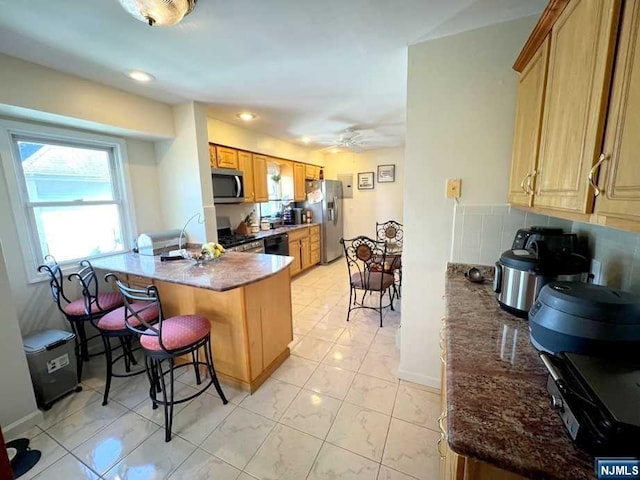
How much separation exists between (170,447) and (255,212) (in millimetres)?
3508

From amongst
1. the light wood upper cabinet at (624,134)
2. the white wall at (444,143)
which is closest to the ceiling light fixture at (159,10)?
the white wall at (444,143)

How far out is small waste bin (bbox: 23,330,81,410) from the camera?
1813 mm

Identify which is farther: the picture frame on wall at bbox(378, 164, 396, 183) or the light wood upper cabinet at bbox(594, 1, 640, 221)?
the picture frame on wall at bbox(378, 164, 396, 183)

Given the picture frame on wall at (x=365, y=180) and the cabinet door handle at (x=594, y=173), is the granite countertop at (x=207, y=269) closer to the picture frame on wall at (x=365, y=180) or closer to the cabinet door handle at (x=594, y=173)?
the cabinet door handle at (x=594, y=173)

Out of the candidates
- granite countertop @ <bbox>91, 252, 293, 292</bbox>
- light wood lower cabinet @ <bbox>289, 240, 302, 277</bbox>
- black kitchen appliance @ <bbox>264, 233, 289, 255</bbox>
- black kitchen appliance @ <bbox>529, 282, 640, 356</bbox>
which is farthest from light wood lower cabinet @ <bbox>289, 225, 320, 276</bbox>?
black kitchen appliance @ <bbox>529, 282, 640, 356</bbox>

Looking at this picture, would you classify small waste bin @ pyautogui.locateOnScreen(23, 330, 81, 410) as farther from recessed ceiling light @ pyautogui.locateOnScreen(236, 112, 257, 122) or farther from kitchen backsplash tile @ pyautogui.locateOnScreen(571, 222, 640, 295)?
kitchen backsplash tile @ pyautogui.locateOnScreen(571, 222, 640, 295)

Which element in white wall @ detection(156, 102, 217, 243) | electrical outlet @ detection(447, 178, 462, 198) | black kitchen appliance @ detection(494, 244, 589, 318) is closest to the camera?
black kitchen appliance @ detection(494, 244, 589, 318)

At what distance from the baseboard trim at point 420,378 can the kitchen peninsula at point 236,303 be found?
1019mm

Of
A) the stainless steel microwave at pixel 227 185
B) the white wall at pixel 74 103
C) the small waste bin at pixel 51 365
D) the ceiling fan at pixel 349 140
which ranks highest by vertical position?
the ceiling fan at pixel 349 140

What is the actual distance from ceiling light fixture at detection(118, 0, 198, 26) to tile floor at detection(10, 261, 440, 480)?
2.39 m

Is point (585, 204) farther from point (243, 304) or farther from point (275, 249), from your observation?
point (275, 249)

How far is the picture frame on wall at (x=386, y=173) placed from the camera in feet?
18.5

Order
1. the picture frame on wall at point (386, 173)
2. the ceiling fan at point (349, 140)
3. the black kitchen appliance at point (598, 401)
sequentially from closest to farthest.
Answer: the black kitchen appliance at point (598, 401) → the ceiling fan at point (349, 140) → the picture frame on wall at point (386, 173)

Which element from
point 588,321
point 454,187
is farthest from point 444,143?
point 588,321
